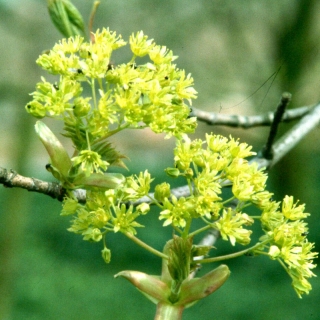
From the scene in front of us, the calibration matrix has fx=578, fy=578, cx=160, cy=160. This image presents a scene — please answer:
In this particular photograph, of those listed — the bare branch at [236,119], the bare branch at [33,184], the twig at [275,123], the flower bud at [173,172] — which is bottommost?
the flower bud at [173,172]

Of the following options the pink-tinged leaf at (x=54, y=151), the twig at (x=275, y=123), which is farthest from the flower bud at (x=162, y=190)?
the twig at (x=275, y=123)

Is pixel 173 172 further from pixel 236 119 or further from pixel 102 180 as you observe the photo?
pixel 236 119

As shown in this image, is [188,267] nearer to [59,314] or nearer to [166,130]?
[166,130]

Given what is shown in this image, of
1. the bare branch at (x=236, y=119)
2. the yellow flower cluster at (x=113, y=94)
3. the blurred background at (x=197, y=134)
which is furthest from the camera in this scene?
the blurred background at (x=197, y=134)

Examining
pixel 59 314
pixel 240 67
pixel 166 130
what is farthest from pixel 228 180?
pixel 240 67

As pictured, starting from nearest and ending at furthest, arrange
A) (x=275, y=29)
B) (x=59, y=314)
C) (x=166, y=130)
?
(x=166, y=130) → (x=59, y=314) → (x=275, y=29)

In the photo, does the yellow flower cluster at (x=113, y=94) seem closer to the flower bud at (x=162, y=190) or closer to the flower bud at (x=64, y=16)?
the flower bud at (x=162, y=190)
